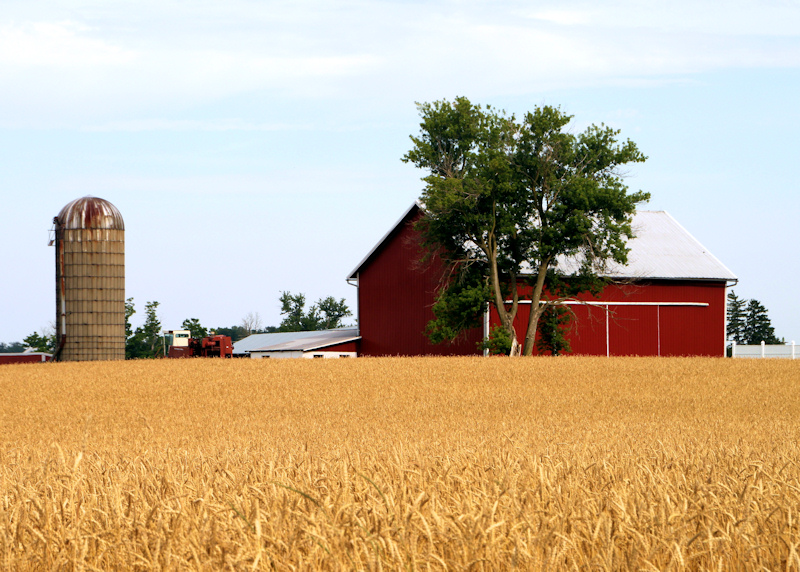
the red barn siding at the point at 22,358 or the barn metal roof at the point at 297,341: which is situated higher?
the barn metal roof at the point at 297,341

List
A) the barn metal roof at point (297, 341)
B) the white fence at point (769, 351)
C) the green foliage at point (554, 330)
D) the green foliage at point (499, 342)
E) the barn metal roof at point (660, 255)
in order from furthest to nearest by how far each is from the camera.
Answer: the barn metal roof at point (297, 341) → the white fence at point (769, 351) → the barn metal roof at point (660, 255) → the green foliage at point (554, 330) → the green foliage at point (499, 342)

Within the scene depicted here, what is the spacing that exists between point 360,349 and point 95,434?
32532 mm

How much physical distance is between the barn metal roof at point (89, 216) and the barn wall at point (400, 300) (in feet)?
44.8

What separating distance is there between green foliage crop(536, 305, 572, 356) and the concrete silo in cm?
1906

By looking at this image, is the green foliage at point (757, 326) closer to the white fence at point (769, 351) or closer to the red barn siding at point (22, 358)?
the white fence at point (769, 351)

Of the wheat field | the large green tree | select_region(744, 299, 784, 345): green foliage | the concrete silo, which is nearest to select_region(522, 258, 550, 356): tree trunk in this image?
the large green tree

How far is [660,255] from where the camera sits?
41.9m

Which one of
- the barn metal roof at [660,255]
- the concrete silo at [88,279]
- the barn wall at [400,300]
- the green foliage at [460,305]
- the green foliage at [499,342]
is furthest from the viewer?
the barn wall at [400,300]

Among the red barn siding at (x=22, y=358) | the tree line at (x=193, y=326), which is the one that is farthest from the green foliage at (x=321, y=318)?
the red barn siding at (x=22, y=358)

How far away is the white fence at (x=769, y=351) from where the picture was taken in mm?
42406

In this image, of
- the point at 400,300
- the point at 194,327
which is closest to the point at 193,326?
the point at 194,327

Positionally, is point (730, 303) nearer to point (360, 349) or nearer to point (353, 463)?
point (360, 349)

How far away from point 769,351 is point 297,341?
26438mm

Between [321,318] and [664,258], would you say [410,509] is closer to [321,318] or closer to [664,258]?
[664,258]
